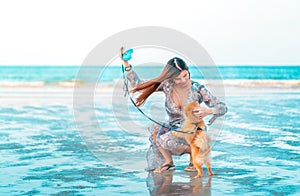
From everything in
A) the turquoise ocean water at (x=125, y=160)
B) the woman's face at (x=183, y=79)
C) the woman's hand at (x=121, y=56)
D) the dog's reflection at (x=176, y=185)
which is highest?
the woman's hand at (x=121, y=56)

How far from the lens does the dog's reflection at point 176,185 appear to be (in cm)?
463

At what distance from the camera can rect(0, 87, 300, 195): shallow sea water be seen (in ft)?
15.7

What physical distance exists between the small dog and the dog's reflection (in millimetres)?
187

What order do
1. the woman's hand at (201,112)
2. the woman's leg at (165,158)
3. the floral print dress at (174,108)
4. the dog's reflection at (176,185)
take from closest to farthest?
the dog's reflection at (176,185), the woman's hand at (201,112), the floral print dress at (174,108), the woman's leg at (165,158)

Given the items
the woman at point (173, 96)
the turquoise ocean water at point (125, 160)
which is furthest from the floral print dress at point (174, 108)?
the turquoise ocean water at point (125, 160)

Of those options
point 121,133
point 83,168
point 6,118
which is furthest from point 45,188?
point 6,118

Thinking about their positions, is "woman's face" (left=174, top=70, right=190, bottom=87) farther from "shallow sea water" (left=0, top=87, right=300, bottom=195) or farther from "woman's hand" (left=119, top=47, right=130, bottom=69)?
"shallow sea water" (left=0, top=87, right=300, bottom=195)

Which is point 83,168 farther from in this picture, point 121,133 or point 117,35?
point 121,133

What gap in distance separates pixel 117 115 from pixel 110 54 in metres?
5.25

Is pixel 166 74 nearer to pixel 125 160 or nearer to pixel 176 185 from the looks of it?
pixel 176 185

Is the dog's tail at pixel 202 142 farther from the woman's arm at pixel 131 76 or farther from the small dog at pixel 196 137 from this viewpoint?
the woman's arm at pixel 131 76

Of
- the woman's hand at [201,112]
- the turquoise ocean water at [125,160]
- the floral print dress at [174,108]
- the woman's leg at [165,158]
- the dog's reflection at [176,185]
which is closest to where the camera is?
the dog's reflection at [176,185]

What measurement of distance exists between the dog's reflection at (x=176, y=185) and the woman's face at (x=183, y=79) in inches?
38.5

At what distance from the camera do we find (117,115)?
1142cm
